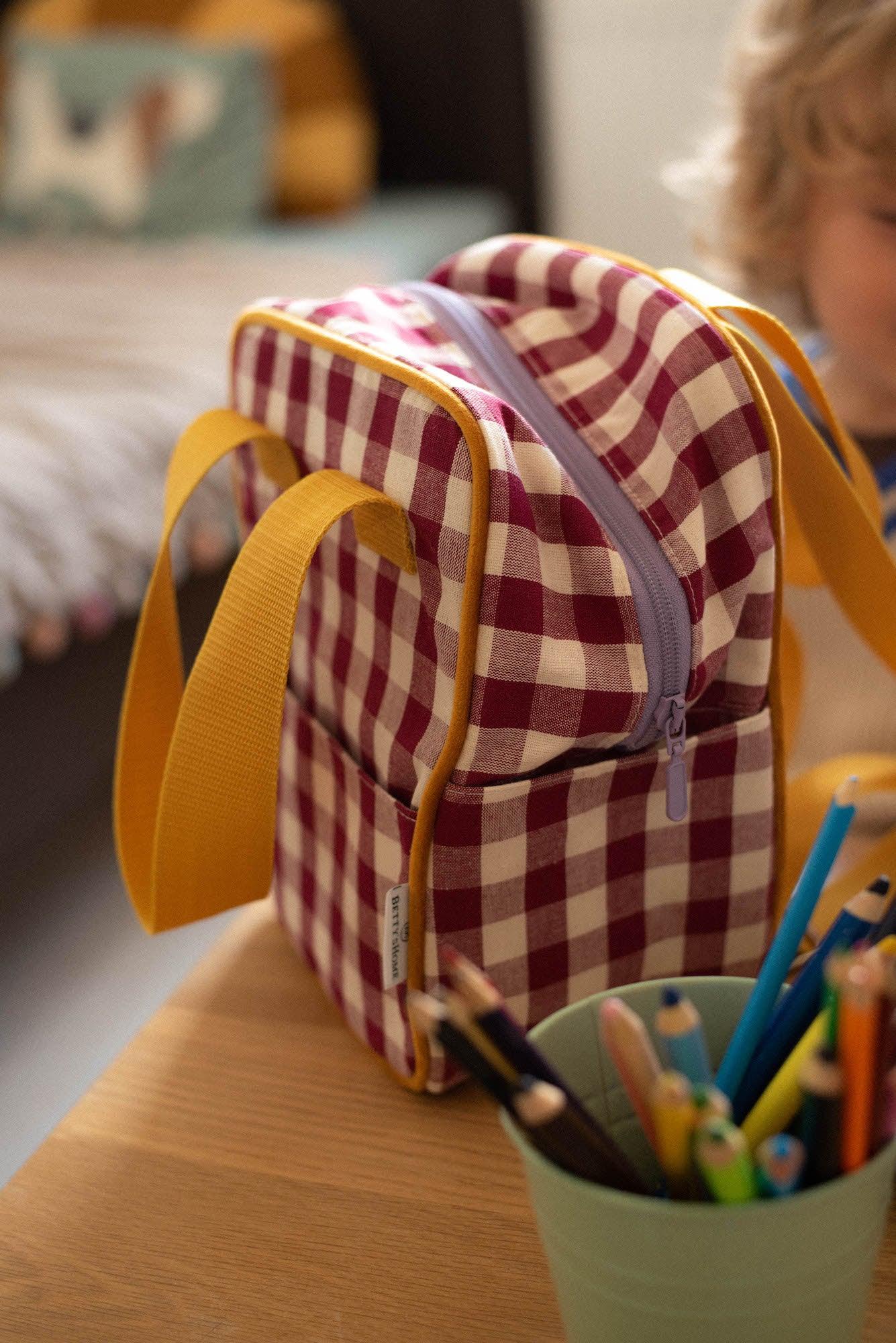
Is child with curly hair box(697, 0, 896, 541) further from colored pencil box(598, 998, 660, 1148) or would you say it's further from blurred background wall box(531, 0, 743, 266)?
blurred background wall box(531, 0, 743, 266)

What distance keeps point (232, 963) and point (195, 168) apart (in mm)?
1168

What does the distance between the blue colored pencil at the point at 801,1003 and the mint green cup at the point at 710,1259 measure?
1.5 inches

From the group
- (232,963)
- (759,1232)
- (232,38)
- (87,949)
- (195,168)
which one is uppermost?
(232,38)

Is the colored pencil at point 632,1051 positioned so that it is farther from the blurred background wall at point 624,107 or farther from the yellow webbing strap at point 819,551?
the blurred background wall at point 624,107

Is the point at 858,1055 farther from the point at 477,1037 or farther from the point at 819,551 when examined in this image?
the point at 819,551

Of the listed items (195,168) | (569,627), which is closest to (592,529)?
(569,627)

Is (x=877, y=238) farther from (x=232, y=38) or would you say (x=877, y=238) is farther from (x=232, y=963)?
(x=232, y=38)

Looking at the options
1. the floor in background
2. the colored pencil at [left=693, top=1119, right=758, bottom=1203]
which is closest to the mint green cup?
the colored pencil at [left=693, top=1119, right=758, bottom=1203]

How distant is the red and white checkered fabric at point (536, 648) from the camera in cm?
38

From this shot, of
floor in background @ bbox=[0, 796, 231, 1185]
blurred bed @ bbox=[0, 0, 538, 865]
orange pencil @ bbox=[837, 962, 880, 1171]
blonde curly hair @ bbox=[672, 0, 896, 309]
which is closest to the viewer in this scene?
orange pencil @ bbox=[837, 962, 880, 1171]

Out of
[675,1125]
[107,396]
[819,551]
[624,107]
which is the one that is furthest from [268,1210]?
[624,107]

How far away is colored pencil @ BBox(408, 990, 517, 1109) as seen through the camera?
0.23 metres

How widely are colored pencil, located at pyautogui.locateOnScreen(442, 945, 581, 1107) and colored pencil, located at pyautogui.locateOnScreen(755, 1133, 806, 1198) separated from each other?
0.13ft

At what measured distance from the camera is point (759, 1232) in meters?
0.25
